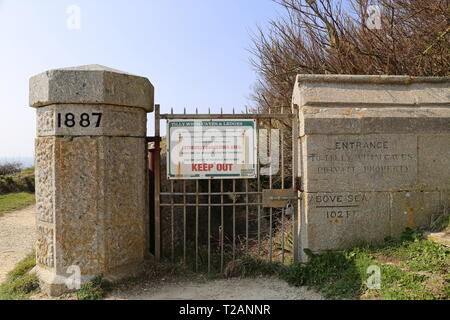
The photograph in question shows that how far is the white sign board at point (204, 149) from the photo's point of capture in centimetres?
445

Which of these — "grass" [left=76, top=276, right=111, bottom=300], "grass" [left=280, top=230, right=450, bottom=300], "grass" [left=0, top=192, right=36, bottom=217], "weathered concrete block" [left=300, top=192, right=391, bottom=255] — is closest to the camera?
"grass" [left=280, top=230, right=450, bottom=300]

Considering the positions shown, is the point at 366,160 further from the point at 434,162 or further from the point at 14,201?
the point at 14,201

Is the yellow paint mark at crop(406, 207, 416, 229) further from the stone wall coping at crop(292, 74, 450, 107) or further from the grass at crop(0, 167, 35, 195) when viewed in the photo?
the grass at crop(0, 167, 35, 195)

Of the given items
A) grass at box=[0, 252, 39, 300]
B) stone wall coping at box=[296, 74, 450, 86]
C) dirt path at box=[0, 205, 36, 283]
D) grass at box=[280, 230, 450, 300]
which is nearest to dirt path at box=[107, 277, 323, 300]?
grass at box=[280, 230, 450, 300]

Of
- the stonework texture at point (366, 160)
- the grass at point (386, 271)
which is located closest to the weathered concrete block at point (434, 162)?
the stonework texture at point (366, 160)

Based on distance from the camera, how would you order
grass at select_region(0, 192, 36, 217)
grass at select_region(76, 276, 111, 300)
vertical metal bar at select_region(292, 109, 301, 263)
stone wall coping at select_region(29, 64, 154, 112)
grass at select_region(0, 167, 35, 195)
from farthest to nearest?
grass at select_region(0, 167, 35, 195)
grass at select_region(0, 192, 36, 217)
vertical metal bar at select_region(292, 109, 301, 263)
stone wall coping at select_region(29, 64, 154, 112)
grass at select_region(76, 276, 111, 300)

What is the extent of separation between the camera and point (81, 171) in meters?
3.94

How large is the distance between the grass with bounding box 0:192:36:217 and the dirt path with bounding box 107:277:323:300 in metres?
9.75

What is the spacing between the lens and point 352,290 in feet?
11.5

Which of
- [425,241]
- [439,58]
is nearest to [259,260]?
[425,241]

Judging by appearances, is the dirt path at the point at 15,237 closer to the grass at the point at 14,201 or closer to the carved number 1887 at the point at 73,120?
the grass at the point at 14,201

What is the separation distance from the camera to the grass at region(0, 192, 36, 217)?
12.1m
